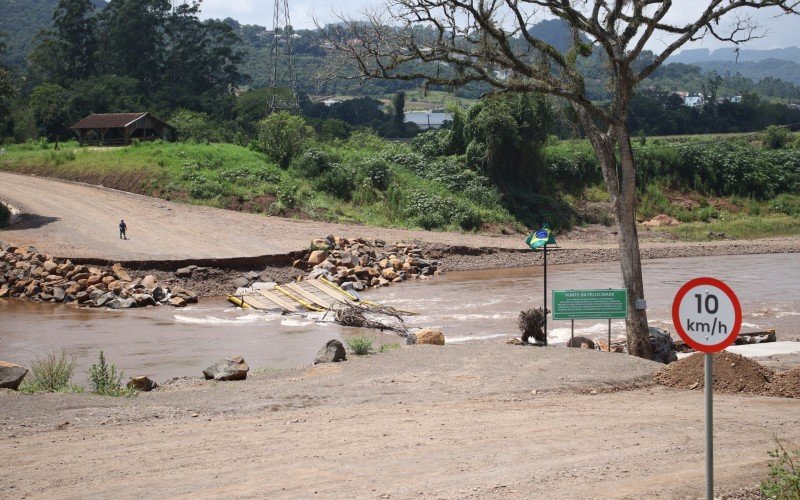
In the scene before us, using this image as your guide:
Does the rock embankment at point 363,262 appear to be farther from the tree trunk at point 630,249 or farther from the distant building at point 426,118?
the distant building at point 426,118

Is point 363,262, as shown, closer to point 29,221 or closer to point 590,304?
point 29,221

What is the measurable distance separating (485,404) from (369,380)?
227 centimetres

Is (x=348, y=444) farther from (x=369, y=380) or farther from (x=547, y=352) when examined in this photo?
(x=547, y=352)

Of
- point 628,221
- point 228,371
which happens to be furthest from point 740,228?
point 228,371

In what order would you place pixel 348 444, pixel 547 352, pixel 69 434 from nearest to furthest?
pixel 348 444 → pixel 69 434 → pixel 547 352

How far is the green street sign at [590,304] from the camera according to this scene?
48.0 ft

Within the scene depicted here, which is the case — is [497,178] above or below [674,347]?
above

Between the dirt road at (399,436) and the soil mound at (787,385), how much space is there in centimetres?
34

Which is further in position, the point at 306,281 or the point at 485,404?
the point at 306,281

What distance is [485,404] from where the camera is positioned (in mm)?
10992

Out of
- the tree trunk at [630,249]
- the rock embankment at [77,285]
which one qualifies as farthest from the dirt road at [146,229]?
the tree trunk at [630,249]

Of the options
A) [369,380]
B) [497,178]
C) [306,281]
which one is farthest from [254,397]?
[497,178]

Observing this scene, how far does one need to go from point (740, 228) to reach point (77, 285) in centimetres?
3490

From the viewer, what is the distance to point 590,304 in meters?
14.7
